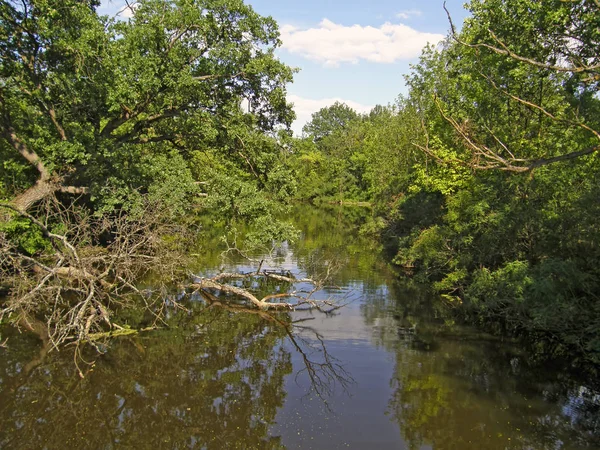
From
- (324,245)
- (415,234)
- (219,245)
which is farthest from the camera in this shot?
(324,245)

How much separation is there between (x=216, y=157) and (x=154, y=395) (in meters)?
12.2

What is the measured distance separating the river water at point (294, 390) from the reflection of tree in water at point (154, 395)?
0.04 meters

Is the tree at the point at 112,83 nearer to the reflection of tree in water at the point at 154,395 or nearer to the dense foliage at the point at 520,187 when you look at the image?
the reflection of tree in water at the point at 154,395

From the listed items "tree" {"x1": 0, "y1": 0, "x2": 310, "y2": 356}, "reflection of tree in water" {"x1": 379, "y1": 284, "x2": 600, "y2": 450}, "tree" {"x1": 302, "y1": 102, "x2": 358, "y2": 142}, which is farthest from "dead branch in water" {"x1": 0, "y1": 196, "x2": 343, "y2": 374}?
"tree" {"x1": 302, "y1": 102, "x2": 358, "y2": 142}

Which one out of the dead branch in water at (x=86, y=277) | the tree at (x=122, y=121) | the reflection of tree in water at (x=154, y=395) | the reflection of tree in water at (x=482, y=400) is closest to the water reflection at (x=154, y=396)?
the reflection of tree in water at (x=154, y=395)

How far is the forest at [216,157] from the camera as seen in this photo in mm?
14070

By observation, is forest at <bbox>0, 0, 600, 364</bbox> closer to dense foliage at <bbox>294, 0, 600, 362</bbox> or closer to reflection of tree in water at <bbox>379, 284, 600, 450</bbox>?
dense foliage at <bbox>294, 0, 600, 362</bbox>

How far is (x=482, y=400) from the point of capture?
1137 cm

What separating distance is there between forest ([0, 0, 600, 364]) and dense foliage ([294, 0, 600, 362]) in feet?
0.25

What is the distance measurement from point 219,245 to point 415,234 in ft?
41.6

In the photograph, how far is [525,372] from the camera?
1316 cm

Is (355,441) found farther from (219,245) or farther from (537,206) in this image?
(219,245)

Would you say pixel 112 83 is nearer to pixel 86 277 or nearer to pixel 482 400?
pixel 86 277

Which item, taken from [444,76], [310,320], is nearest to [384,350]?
[310,320]
